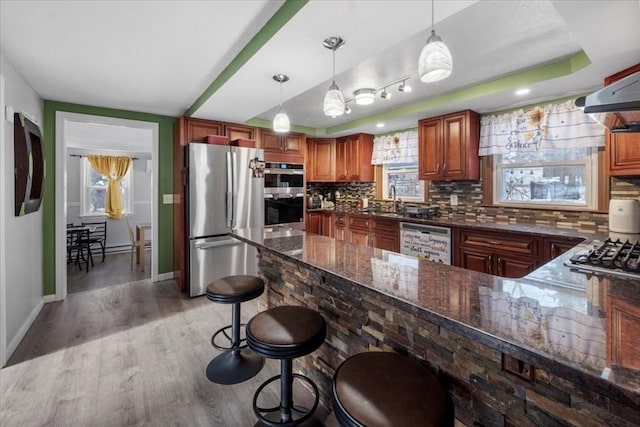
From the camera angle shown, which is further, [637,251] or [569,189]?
[569,189]

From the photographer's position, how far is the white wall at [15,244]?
2.21 m

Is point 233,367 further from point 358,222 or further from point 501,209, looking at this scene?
point 501,209

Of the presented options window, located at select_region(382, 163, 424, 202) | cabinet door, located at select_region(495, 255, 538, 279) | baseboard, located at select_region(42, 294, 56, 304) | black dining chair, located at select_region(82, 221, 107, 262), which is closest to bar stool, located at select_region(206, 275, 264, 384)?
cabinet door, located at select_region(495, 255, 538, 279)

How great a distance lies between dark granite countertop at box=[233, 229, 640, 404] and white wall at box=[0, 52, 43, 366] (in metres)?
2.18

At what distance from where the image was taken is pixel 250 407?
1.78 m

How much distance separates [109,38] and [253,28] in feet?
3.22

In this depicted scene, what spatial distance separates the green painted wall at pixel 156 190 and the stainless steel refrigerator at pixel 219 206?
75 centimetres

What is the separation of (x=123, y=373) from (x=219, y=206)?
1.95 meters

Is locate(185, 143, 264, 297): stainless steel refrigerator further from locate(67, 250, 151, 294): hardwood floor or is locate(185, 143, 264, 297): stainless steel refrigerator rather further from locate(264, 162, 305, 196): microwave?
locate(67, 250, 151, 294): hardwood floor

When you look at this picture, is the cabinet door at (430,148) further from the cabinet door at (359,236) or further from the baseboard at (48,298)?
the baseboard at (48,298)

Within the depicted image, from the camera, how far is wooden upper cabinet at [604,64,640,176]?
2145 millimetres

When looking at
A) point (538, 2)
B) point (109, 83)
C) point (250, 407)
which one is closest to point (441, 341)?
point (250, 407)

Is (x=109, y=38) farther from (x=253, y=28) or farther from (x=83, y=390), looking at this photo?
(x=83, y=390)

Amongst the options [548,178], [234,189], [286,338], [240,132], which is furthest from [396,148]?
[286,338]
